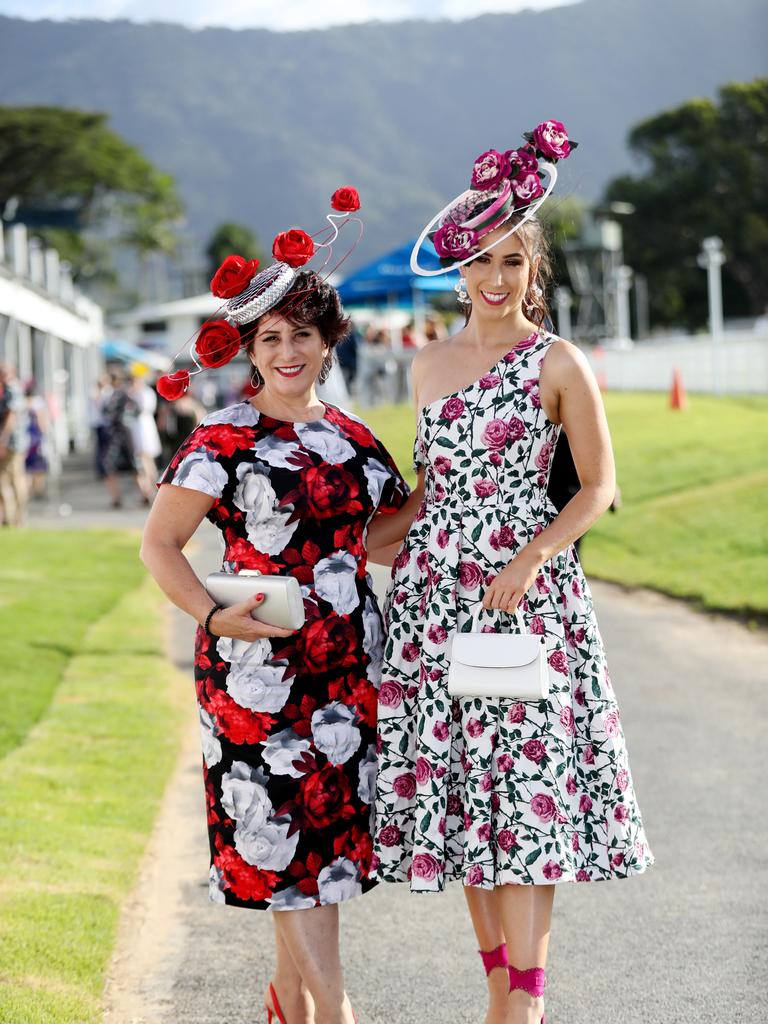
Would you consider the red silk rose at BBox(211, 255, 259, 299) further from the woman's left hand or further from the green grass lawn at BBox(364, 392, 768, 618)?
the green grass lawn at BBox(364, 392, 768, 618)

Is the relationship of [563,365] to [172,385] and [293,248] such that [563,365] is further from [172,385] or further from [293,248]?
[172,385]

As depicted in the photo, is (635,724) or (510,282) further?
(635,724)

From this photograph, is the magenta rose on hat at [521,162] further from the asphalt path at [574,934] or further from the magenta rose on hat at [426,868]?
the asphalt path at [574,934]

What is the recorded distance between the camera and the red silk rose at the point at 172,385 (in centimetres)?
295

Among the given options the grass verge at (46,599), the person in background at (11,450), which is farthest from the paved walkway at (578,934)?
the person in background at (11,450)

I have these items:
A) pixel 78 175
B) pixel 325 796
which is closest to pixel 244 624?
pixel 325 796

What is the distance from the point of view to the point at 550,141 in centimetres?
300

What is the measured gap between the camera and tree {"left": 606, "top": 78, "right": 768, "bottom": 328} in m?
87.0

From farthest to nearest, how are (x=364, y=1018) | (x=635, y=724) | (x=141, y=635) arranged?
(x=141, y=635) < (x=635, y=724) < (x=364, y=1018)

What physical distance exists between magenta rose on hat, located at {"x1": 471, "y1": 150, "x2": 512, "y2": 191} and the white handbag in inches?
38.3

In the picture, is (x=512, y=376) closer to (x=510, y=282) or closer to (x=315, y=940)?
(x=510, y=282)

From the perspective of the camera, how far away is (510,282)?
9.75ft

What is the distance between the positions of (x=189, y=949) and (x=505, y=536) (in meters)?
1.82

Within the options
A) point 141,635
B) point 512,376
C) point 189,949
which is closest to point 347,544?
point 512,376
